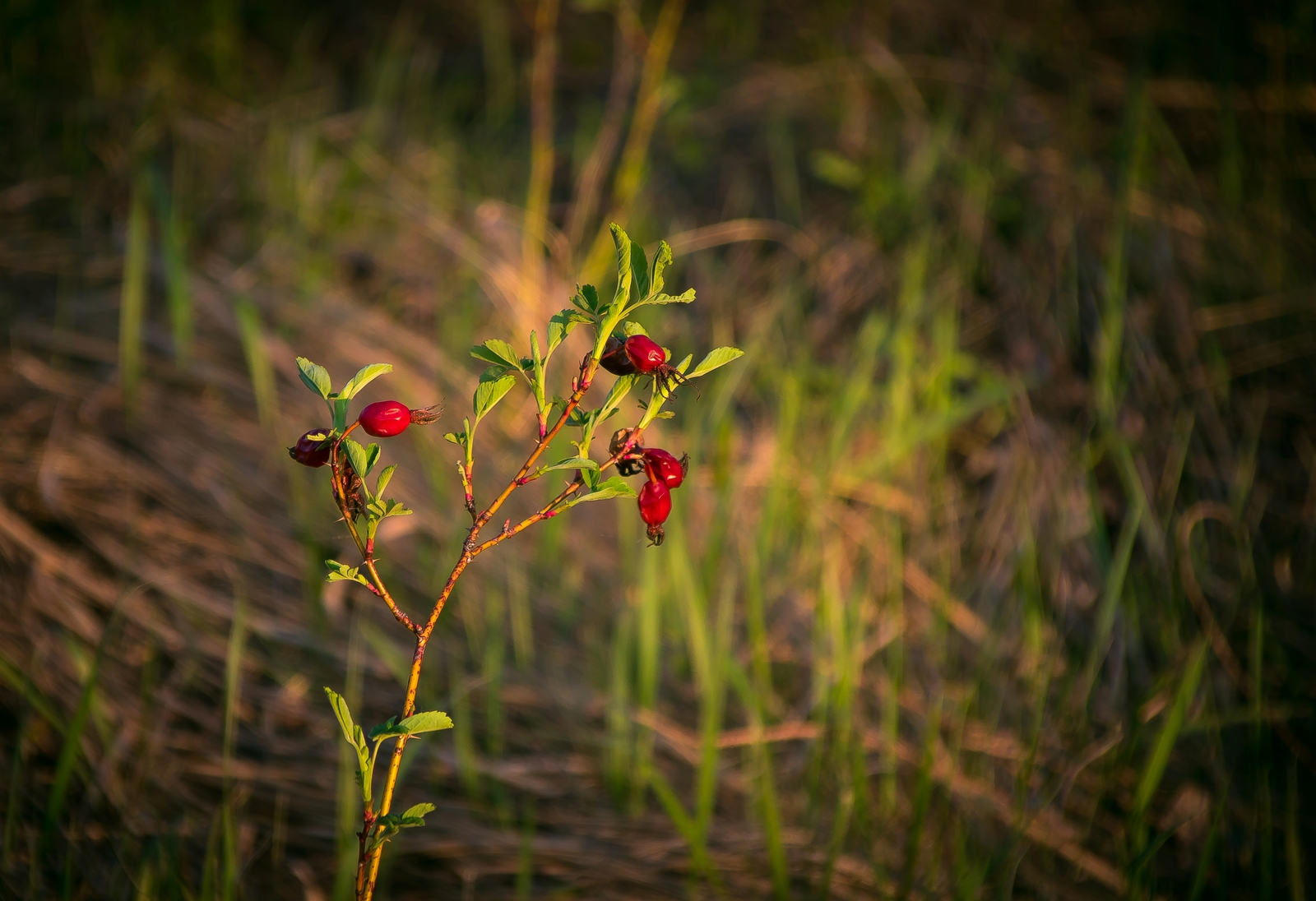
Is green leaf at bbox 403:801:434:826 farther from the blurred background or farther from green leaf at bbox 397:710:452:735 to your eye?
the blurred background

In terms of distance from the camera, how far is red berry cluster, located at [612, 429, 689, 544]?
716 millimetres

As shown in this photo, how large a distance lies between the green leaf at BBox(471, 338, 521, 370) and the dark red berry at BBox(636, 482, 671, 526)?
6.1 inches

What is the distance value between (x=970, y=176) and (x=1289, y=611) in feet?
5.08

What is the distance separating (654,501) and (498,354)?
184 millimetres

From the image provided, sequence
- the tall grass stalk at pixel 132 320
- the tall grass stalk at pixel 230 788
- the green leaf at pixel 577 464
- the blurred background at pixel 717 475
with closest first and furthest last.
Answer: the green leaf at pixel 577 464, the tall grass stalk at pixel 230 788, the blurred background at pixel 717 475, the tall grass stalk at pixel 132 320

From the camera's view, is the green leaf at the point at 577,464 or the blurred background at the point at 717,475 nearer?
the green leaf at the point at 577,464

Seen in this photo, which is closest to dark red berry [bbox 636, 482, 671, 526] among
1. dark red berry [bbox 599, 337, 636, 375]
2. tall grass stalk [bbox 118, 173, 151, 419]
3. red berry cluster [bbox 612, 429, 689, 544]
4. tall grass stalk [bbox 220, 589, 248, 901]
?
red berry cluster [bbox 612, 429, 689, 544]

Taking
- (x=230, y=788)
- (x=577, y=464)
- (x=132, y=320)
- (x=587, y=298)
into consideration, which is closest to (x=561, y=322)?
(x=587, y=298)

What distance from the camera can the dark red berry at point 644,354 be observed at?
0.66 m

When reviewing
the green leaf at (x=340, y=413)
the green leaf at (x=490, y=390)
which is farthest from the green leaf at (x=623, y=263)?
the green leaf at (x=340, y=413)

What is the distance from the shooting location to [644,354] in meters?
0.66

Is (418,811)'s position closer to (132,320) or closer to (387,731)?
(387,731)

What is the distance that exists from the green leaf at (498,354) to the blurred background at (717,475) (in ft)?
2.39

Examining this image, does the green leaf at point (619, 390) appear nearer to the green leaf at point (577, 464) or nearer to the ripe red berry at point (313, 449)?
the green leaf at point (577, 464)
